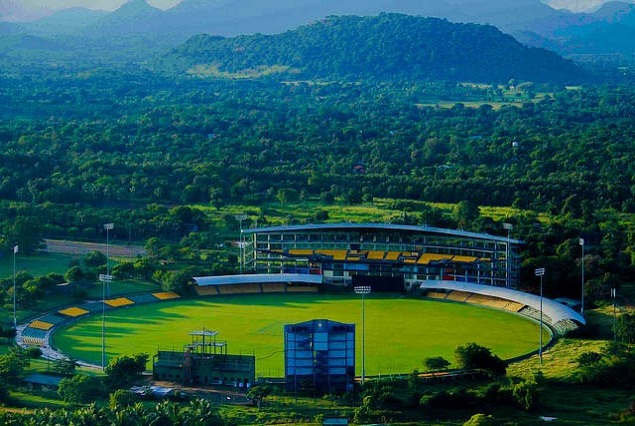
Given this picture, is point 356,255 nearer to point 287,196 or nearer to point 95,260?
point 95,260

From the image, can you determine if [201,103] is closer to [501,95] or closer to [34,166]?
[501,95]

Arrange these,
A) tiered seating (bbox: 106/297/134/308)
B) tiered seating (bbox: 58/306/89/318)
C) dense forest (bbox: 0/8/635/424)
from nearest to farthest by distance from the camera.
Result: 1. dense forest (bbox: 0/8/635/424)
2. tiered seating (bbox: 58/306/89/318)
3. tiered seating (bbox: 106/297/134/308)

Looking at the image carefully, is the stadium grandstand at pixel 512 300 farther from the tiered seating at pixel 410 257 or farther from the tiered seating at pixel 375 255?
the tiered seating at pixel 375 255

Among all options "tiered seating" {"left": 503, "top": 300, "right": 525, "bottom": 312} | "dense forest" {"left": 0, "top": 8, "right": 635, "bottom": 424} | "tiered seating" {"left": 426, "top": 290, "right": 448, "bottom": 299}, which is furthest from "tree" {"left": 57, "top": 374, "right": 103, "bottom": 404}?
"tiered seating" {"left": 426, "top": 290, "right": 448, "bottom": 299}

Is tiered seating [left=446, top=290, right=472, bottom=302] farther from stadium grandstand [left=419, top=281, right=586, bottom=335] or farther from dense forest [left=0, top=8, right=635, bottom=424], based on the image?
dense forest [left=0, top=8, right=635, bottom=424]

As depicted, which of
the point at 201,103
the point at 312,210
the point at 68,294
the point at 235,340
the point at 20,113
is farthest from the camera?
the point at 201,103

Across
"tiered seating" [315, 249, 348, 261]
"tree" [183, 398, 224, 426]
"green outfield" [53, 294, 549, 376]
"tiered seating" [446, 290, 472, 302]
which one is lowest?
"green outfield" [53, 294, 549, 376]

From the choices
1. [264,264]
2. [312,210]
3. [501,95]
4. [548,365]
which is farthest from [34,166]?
[501,95]
